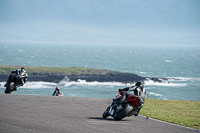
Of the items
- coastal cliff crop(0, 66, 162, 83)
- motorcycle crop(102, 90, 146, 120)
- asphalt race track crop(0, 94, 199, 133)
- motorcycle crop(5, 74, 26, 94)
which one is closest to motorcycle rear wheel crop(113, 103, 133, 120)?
motorcycle crop(102, 90, 146, 120)

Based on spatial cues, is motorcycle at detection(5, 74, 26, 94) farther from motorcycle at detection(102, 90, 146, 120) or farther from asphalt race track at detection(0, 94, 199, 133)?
motorcycle at detection(102, 90, 146, 120)

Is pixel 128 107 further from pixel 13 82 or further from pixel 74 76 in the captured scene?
pixel 74 76

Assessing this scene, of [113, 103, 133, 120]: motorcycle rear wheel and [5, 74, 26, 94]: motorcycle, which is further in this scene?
[5, 74, 26, 94]: motorcycle

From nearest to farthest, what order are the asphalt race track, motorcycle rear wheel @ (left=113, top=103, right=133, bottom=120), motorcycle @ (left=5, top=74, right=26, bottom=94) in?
1. the asphalt race track
2. motorcycle rear wheel @ (left=113, top=103, right=133, bottom=120)
3. motorcycle @ (left=5, top=74, right=26, bottom=94)

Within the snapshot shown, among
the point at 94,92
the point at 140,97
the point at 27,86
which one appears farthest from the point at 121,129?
the point at 27,86

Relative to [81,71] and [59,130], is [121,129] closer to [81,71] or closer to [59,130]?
[59,130]

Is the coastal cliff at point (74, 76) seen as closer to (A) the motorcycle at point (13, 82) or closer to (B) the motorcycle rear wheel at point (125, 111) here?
(A) the motorcycle at point (13, 82)

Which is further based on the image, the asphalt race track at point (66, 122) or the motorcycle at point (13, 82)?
the motorcycle at point (13, 82)

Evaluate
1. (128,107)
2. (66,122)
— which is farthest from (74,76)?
(66,122)

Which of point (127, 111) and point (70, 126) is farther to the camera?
point (127, 111)

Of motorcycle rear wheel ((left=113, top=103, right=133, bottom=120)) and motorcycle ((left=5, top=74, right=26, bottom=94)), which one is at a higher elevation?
motorcycle ((left=5, top=74, right=26, bottom=94))

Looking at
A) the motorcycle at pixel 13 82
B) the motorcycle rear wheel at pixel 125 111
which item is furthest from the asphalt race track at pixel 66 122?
the motorcycle at pixel 13 82

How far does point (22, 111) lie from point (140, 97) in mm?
5204

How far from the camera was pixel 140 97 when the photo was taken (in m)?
13.1
